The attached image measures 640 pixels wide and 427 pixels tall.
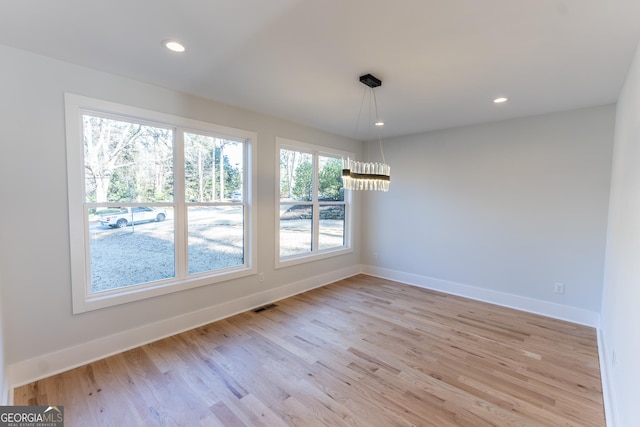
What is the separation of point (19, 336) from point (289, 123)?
3.61 m

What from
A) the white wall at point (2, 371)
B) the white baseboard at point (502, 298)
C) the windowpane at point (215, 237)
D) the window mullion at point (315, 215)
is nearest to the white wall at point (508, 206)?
the white baseboard at point (502, 298)

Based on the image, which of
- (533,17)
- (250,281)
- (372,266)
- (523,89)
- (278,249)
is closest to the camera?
(533,17)

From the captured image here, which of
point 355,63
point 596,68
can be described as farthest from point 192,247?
point 596,68

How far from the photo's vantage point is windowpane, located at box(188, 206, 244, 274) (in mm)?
3236

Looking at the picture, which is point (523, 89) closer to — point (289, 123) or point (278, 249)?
point (289, 123)

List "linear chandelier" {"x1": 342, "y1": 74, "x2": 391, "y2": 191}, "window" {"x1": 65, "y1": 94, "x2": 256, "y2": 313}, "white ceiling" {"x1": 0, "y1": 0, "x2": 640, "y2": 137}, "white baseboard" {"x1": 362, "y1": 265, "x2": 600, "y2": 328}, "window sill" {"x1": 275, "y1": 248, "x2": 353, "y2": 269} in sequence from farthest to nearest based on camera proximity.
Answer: "window sill" {"x1": 275, "y1": 248, "x2": 353, "y2": 269}, "white baseboard" {"x1": 362, "y1": 265, "x2": 600, "y2": 328}, "linear chandelier" {"x1": 342, "y1": 74, "x2": 391, "y2": 191}, "window" {"x1": 65, "y1": 94, "x2": 256, "y2": 313}, "white ceiling" {"x1": 0, "y1": 0, "x2": 640, "y2": 137}

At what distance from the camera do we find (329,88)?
2.81 meters

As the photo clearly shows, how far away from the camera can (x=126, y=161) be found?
8.95 feet

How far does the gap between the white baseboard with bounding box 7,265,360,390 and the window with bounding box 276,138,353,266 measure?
673mm

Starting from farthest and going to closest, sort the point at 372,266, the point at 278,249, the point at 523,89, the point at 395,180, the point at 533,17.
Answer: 1. the point at 372,266
2. the point at 395,180
3. the point at 278,249
4. the point at 523,89
5. the point at 533,17

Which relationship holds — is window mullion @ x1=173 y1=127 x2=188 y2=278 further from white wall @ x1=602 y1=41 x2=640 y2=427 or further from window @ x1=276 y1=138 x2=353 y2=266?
white wall @ x1=602 y1=41 x2=640 y2=427

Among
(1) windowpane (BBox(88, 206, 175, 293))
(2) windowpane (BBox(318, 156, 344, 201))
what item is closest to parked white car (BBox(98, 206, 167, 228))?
(1) windowpane (BBox(88, 206, 175, 293))

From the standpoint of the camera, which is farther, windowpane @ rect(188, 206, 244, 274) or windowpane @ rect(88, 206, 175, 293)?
windowpane @ rect(188, 206, 244, 274)

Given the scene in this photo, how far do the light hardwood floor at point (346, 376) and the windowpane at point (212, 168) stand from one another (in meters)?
1.59
